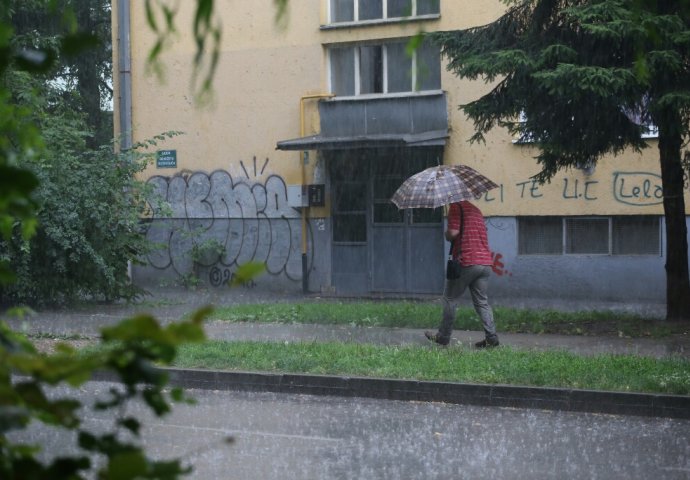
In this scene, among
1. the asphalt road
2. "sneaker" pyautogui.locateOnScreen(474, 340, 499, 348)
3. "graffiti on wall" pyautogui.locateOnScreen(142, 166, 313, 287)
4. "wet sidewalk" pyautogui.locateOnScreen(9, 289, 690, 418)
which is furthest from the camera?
"graffiti on wall" pyautogui.locateOnScreen(142, 166, 313, 287)

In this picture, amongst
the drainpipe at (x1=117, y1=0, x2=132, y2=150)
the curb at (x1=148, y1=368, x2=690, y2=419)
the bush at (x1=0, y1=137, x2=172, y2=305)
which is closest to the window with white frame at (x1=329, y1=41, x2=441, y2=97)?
the drainpipe at (x1=117, y1=0, x2=132, y2=150)

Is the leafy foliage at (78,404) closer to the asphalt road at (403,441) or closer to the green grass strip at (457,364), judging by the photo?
the asphalt road at (403,441)

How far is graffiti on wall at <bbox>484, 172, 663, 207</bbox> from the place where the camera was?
1945cm

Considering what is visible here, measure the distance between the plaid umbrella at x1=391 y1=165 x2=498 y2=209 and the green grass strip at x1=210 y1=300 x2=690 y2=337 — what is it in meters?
2.50

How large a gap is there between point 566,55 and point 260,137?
10967 mm

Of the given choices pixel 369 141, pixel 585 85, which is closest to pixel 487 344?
pixel 585 85

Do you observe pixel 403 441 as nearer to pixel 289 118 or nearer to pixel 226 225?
pixel 289 118

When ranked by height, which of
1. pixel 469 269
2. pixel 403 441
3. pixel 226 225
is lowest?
pixel 403 441

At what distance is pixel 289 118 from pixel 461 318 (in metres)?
8.97

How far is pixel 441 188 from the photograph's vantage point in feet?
40.5

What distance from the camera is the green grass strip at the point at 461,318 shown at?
14.0m

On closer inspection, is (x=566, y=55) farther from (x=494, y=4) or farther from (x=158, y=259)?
(x=158, y=259)

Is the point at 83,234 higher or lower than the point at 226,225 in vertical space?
lower

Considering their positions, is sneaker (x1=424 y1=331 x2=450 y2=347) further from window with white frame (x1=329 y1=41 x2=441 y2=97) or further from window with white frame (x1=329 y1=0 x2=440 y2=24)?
window with white frame (x1=329 y1=0 x2=440 y2=24)
